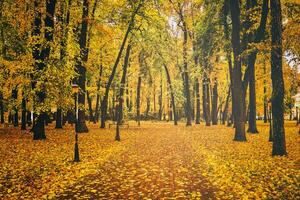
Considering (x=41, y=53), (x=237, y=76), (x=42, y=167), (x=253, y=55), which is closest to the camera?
(x=42, y=167)

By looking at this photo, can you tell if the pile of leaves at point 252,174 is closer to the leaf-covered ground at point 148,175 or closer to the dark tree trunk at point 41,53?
the leaf-covered ground at point 148,175

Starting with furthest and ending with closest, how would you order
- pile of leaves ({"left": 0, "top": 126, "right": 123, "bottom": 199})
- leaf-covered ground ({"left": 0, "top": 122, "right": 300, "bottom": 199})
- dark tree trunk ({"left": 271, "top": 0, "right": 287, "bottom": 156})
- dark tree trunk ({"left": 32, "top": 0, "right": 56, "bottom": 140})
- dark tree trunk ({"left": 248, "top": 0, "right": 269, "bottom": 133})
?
1. dark tree trunk ({"left": 32, "top": 0, "right": 56, "bottom": 140})
2. dark tree trunk ({"left": 248, "top": 0, "right": 269, "bottom": 133})
3. dark tree trunk ({"left": 271, "top": 0, "right": 287, "bottom": 156})
4. pile of leaves ({"left": 0, "top": 126, "right": 123, "bottom": 199})
5. leaf-covered ground ({"left": 0, "top": 122, "right": 300, "bottom": 199})

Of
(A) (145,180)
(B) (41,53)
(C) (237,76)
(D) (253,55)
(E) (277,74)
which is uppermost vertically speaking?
(D) (253,55)

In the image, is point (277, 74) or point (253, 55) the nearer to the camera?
point (277, 74)

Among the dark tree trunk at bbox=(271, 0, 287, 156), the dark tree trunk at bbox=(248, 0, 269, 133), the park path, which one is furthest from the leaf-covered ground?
the dark tree trunk at bbox=(248, 0, 269, 133)

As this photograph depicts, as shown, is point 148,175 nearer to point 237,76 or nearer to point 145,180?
point 145,180

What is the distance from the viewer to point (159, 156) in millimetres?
15234

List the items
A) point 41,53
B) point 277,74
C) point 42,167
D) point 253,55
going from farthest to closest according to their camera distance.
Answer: point 253,55 → point 41,53 → point 277,74 → point 42,167

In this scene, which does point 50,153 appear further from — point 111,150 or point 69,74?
point 69,74

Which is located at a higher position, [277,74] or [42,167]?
[277,74]

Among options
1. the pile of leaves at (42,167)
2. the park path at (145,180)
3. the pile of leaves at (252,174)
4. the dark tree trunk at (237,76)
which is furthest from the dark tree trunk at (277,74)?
the pile of leaves at (42,167)

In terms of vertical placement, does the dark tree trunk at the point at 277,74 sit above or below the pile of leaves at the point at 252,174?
above

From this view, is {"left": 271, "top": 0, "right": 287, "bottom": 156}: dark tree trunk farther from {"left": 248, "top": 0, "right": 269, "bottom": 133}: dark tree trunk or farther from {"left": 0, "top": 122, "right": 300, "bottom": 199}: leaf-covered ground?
{"left": 248, "top": 0, "right": 269, "bottom": 133}: dark tree trunk

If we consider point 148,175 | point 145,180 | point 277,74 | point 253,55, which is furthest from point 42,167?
point 253,55
